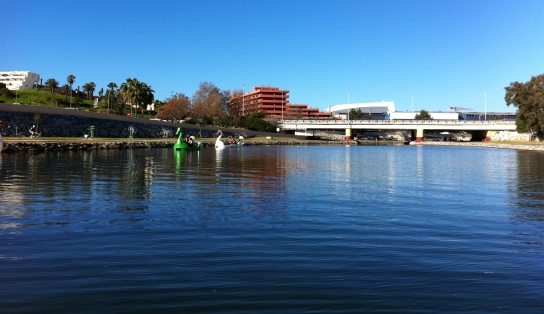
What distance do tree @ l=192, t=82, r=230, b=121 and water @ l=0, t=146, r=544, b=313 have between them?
108380 millimetres

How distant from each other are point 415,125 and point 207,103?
2315 inches

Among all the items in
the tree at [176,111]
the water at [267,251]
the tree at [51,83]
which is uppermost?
the tree at [51,83]

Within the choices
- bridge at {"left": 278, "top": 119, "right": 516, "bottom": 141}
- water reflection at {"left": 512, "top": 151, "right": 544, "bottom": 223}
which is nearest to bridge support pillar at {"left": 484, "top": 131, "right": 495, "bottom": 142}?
bridge at {"left": 278, "top": 119, "right": 516, "bottom": 141}

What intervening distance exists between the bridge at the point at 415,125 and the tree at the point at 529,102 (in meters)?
25.3

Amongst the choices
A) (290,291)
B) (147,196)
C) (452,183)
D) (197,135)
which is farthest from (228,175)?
(197,135)

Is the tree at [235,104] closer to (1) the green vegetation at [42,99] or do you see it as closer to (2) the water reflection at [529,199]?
(1) the green vegetation at [42,99]

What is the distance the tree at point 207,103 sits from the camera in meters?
127

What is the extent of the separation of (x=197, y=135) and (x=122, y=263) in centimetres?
10098

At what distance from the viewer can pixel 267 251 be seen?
9852mm

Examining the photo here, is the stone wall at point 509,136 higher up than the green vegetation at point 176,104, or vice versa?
the green vegetation at point 176,104

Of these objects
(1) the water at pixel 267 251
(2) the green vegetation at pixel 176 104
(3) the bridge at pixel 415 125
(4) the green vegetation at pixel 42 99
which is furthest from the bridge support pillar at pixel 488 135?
(1) the water at pixel 267 251

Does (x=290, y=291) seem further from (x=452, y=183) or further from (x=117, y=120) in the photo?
(x=117, y=120)

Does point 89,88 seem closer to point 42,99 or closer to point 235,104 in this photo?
point 42,99

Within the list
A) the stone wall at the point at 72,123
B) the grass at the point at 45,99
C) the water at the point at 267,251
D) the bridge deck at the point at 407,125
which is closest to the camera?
the water at the point at 267,251
